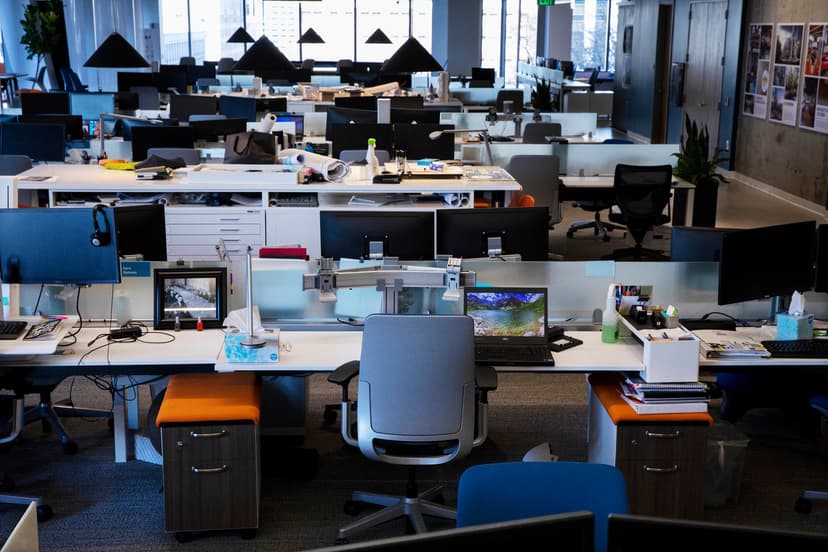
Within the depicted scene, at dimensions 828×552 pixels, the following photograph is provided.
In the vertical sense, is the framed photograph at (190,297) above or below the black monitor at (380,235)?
below

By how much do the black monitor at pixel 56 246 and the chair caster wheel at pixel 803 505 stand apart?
3.02 meters

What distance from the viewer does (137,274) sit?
183 inches

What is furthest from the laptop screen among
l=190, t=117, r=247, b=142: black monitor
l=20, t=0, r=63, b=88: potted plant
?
l=20, t=0, r=63, b=88: potted plant

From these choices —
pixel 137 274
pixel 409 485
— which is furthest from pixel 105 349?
pixel 409 485

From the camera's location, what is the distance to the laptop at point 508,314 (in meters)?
4.27

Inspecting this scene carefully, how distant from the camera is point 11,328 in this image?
429 cm

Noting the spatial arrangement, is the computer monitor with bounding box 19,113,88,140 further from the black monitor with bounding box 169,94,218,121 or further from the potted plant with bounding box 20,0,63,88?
the potted plant with bounding box 20,0,63,88

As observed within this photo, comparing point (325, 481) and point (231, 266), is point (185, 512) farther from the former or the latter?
point (231, 266)

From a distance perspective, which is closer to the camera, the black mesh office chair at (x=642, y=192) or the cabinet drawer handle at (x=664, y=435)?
the cabinet drawer handle at (x=664, y=435)

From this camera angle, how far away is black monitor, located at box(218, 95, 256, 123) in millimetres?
11195

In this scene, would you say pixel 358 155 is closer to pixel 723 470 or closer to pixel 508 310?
pixel 508 310

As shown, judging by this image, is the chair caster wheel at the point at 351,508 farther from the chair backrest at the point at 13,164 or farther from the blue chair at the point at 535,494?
the chair backrest at the point at 13,164

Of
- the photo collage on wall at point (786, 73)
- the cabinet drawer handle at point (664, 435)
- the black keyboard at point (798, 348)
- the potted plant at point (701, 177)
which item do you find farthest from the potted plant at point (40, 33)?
the cabinet drawer handle at point (664, 435)

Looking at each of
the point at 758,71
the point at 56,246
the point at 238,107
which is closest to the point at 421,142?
the point at 238,107
